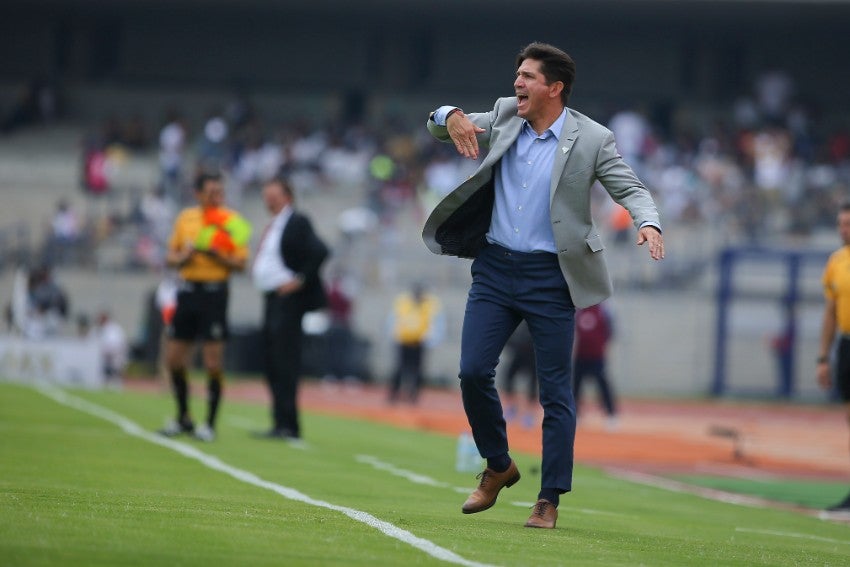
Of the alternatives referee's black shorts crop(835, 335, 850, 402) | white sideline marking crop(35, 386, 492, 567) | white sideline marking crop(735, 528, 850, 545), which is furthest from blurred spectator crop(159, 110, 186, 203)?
white sideline marking crop(735, 528, 850, 545)

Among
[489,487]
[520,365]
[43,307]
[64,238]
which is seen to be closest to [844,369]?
[489,487]

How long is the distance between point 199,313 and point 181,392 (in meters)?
0.71

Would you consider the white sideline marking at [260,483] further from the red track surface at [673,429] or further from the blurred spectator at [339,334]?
the blurred spectator at [339,334]

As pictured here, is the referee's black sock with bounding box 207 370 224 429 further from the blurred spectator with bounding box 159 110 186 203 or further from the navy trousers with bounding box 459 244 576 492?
the blurred spectator with bounding box 159 110 186 203

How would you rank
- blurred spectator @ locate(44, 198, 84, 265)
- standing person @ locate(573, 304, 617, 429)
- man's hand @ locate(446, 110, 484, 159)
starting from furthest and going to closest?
blurred spectator @ locate(44, 198, 84, 265) < standing person @ locate(573, 304, 617, 429) < man's hand @ locate(446, 110, 484, 159)

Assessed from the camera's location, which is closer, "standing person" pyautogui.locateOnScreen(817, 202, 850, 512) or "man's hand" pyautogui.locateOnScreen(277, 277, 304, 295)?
"standing person" pyautogui.locateOnScreen(817, 202, 850, 512)

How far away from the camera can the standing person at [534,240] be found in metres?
7.94

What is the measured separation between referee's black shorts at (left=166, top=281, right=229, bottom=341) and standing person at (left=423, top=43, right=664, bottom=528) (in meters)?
5.63

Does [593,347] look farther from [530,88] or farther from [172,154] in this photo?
[172,154]

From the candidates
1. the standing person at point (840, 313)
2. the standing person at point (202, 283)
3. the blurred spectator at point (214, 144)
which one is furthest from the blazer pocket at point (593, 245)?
the blurred spectator at point (214, 144)

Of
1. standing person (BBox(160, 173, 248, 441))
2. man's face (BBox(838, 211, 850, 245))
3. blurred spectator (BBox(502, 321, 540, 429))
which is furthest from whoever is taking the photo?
blurred spectator (BBox(502, 321, 540, 429))

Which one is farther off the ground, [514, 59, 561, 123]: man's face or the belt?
[514, 59, 561, 123]: man's face

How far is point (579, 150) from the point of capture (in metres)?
8.03

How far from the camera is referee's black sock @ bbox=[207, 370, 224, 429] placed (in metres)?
13.7
